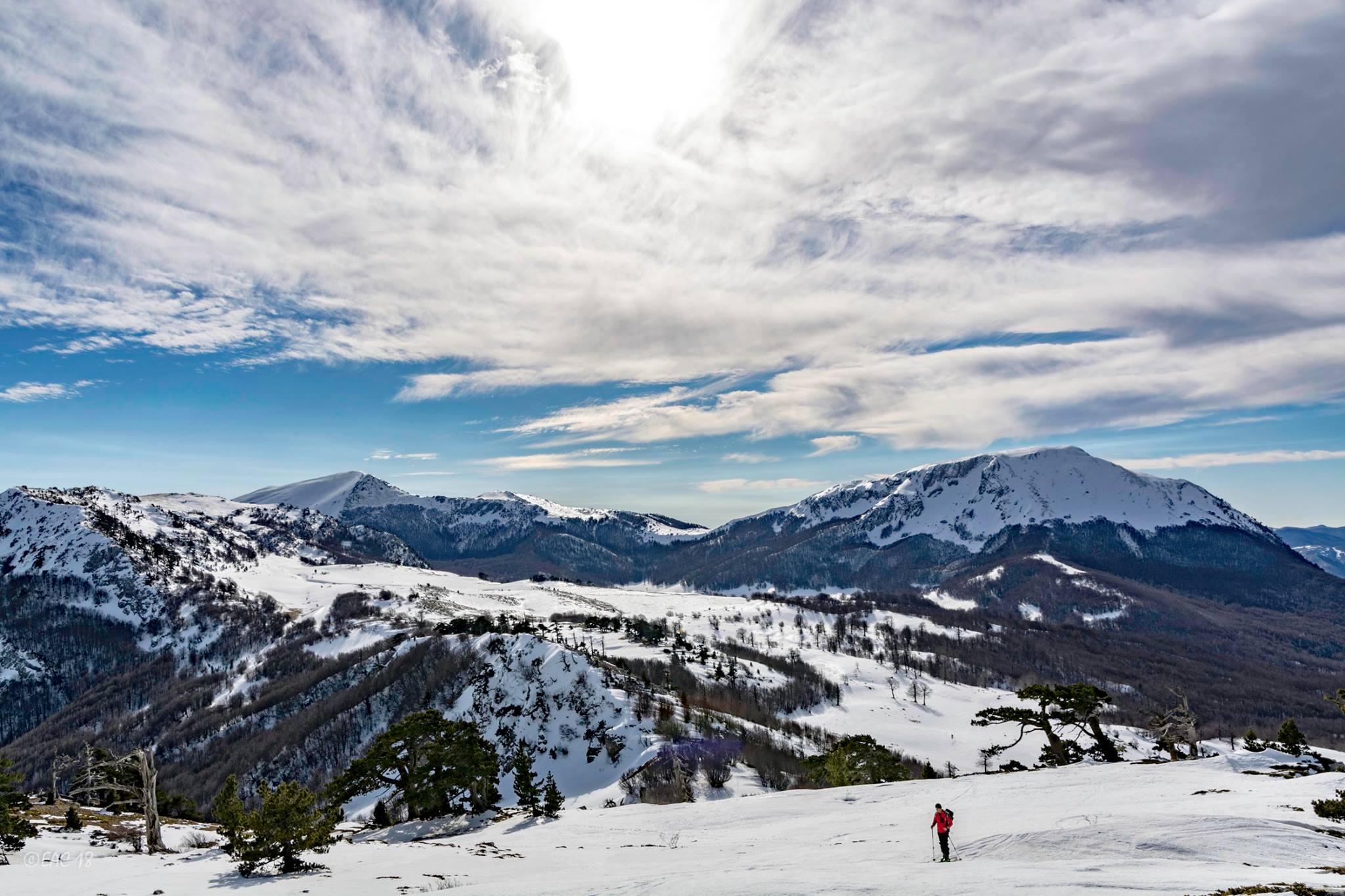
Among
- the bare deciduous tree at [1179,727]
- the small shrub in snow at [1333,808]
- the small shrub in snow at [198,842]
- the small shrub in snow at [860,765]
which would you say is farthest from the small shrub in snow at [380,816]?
the bare deciduous tree at [1179,727]

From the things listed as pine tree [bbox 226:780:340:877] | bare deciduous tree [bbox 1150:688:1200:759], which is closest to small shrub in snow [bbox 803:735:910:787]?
bare deciduous tree [bbox 1150:688:1200:759]

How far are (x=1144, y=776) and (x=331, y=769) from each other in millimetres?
206249

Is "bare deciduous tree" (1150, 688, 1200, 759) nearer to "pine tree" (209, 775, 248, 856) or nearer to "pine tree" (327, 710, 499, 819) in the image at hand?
"pine tree" (327, 710, 499, 819)

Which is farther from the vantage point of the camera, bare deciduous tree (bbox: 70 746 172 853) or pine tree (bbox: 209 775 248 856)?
bare deciduous tree (bbox: 70 746 172 853)

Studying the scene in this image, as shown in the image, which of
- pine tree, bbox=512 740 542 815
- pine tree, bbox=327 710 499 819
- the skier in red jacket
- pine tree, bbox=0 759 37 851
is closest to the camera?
the skier in red jacket

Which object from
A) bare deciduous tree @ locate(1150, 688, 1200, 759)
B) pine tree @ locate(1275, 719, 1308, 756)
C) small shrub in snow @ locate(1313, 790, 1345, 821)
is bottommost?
pine tree @ locate(1275, 719, 1308, 756)

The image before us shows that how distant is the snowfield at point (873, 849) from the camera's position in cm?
2333

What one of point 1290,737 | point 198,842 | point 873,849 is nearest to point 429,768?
point 198,842

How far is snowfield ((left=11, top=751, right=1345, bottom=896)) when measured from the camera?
23.3 metres

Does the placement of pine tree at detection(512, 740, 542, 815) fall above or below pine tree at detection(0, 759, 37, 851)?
below

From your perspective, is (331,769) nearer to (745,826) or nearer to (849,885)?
(745,826)

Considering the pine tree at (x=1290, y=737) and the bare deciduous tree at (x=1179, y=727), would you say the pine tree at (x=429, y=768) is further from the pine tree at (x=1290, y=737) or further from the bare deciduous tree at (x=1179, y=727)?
the pine tree at (x=1290, y=737)

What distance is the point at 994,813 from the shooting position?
126ft

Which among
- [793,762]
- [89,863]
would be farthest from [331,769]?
[89,863]
